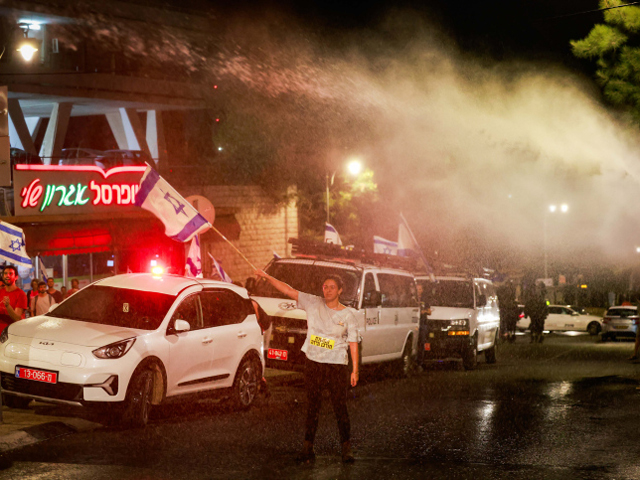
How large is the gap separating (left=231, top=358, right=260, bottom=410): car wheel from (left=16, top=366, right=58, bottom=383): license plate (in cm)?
260

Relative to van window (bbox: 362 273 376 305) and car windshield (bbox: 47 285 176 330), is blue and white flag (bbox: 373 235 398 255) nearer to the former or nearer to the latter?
van window (bbox: 362 273 376 305)

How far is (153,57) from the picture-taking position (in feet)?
99.6

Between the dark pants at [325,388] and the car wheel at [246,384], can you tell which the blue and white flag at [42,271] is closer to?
the car wheel at [246,384]

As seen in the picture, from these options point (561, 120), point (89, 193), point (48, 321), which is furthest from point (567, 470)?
point (89, 193)

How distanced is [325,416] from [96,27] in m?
20.9

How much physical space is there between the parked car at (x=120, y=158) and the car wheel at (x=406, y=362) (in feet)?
38.4

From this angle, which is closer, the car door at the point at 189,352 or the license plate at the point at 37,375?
the license plate at the point at 37,375

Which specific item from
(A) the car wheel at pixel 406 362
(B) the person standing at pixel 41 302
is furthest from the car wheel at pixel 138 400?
(A) the car wheel at pixel 406 362

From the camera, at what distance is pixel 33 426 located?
918cm

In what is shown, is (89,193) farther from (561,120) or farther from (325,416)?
(325,416)

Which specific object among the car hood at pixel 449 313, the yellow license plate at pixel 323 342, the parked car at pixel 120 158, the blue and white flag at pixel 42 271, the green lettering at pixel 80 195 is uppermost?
the parked car at pixel 120 158

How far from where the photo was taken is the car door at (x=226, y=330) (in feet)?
35.6

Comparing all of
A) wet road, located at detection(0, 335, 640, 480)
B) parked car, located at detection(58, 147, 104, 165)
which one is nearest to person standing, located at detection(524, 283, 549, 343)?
wet road, located at detection(0, 335, 640, 480)

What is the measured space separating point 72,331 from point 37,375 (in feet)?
1.97
